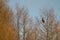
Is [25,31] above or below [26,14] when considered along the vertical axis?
below

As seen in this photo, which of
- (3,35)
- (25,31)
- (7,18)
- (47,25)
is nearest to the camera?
(3,35)

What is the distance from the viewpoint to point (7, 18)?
54.9 feet

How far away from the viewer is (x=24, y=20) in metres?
21.0

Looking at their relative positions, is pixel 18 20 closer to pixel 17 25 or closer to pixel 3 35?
pixel 17 25

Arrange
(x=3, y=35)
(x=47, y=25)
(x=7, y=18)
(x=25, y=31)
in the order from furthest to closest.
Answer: (x=25, y=31) → (x=47, y=25) → (x=7, y=18) → (x=3, y=35)

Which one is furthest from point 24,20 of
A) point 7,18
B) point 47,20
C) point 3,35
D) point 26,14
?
point 3,35

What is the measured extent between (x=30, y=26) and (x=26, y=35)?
105cm

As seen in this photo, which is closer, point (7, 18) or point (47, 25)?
point (7, 18)

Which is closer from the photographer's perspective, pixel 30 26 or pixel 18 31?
pixel 18 31

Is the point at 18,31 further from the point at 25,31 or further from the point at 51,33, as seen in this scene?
the point at 51,33

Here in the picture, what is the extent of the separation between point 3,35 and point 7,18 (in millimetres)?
3143

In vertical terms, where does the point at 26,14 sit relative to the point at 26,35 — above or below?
above

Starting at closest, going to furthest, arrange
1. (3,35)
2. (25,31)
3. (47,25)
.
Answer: (3,35), (47,25), (25,31)

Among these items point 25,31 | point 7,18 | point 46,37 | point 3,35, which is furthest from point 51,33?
point 3,35
